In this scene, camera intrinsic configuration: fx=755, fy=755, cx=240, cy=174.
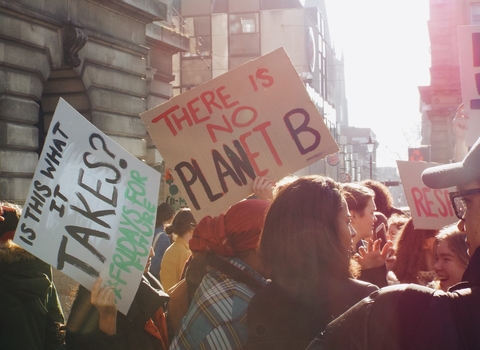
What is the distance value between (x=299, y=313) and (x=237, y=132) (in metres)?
2.09

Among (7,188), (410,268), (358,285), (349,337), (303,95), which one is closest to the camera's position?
(349,337)

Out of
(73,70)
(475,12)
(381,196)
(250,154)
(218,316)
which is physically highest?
(475,12)

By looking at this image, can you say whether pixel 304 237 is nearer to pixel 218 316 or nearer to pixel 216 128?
pixel 218 316

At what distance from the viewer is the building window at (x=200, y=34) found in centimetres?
4781

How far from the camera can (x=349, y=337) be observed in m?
1.71

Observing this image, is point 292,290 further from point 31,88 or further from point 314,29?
point 314,29

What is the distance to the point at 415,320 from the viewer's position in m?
1.62

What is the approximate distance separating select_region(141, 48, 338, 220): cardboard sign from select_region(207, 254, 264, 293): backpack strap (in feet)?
3.63

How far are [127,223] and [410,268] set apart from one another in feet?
7.28

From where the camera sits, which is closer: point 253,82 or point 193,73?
point 253,82

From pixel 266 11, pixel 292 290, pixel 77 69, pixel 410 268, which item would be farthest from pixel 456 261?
pixel 266 11

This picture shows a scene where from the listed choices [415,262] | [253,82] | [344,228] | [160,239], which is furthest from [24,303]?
[160,239]

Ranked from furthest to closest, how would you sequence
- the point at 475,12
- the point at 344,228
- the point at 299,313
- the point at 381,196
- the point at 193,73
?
the point at 193,73, the point at 475,12, the point at 381,196, the point at 344,228, the point at 299,313

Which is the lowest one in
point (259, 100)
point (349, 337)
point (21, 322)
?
point (21, 322)
